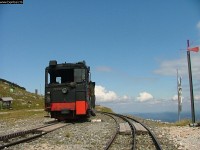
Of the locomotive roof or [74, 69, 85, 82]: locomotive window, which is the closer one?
[74, 69, 85, 82]: locomotive window

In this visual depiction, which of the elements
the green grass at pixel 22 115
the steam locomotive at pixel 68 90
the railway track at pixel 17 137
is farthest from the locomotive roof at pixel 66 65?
the green grass at pixel 22 115

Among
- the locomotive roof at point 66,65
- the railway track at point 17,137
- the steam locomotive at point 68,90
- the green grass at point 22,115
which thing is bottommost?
the railway track at point 17,137

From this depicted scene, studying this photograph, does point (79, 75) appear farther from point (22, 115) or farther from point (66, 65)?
point (22, 115)

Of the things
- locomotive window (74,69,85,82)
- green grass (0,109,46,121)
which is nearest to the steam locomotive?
locomotive window (74,69,85,82)

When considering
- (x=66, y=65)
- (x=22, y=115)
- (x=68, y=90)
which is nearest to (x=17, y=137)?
(x=68, y=90)

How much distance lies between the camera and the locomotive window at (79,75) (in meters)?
23.1

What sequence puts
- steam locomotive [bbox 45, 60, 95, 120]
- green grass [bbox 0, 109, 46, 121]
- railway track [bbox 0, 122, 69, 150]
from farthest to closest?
green grass [bbox 0, 109, 46, 121], steam locomotive [bbox 45, 60, 95, 120], railway track [bbox 0, 122, 69, 150]

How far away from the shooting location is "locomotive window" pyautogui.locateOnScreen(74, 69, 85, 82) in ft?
75.7

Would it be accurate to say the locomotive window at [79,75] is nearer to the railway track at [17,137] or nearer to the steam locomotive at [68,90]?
the steam locomotive at [68,90]

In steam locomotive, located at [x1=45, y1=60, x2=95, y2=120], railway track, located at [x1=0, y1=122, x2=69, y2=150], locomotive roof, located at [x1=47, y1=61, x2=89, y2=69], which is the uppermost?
locomotive roof, located at [x1=47, y1=61, x2=89, y2=69]

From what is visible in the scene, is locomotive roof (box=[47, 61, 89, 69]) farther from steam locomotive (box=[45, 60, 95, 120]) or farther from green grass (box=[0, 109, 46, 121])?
green grass (box=[0, 109, 46, 121])

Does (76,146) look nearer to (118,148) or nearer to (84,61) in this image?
(118,148)

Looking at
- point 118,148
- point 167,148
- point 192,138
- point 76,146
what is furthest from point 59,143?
point 192,138

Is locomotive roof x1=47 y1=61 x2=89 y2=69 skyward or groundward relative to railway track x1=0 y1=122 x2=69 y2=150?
skyward
